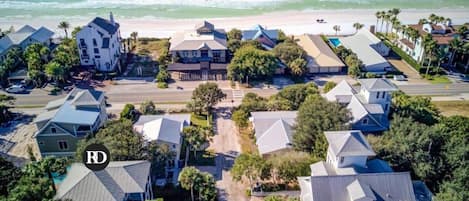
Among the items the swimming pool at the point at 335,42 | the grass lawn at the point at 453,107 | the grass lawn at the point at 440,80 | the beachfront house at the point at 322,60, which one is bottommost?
the grass lawn at the point at 453,107

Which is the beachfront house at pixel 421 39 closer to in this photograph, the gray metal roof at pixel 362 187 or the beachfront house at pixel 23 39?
the gray metal roof at pixel 362 187

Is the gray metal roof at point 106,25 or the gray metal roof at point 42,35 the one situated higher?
the gray metal roof at point 106,25

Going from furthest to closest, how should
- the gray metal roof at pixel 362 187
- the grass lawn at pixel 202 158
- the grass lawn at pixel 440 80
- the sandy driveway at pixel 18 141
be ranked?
the grass lawn at pixel 440 80 < the sandy driveway at pixel 18 141 < the grass lawn at pixel 202 158 < the gray metal roof at pixel 362 187

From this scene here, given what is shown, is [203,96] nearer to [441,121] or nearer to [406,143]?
[406,143]

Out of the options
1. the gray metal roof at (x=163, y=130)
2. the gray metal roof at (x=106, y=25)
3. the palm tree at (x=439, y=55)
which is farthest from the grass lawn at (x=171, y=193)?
the palm tree at (x=439, y=55)

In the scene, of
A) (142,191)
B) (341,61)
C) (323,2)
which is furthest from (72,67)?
(323,2)

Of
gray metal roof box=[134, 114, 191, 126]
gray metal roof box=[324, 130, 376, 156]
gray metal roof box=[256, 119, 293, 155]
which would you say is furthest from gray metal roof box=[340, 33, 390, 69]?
gray metal roof box=[134, 114, 191, 126]

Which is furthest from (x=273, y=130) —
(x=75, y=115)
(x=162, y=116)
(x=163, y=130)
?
(x=75, y=115)
